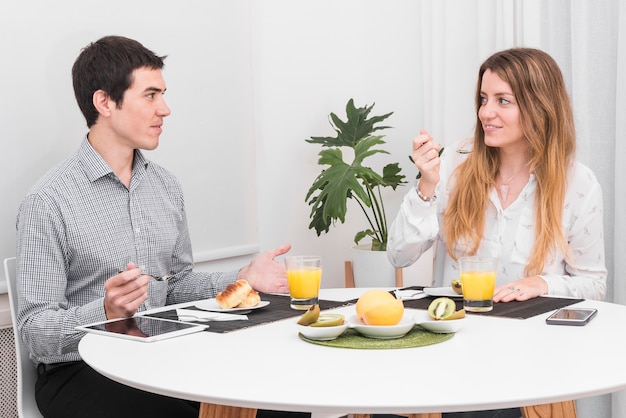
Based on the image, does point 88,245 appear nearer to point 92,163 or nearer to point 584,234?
point 92,163

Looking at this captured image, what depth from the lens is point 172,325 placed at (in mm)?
1579

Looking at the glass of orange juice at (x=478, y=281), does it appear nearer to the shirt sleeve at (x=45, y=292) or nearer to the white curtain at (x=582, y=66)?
the shirt sleeve at (x=45, y=292)

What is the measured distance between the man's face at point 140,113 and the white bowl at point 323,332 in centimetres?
96

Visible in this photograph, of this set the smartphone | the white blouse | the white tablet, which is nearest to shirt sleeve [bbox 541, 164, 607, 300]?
the white blouse

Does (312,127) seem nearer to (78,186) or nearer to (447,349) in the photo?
(78,186)

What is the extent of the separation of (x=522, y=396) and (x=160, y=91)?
150 centimetres

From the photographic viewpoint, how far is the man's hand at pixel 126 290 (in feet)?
5.23

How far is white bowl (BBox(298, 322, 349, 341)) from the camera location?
55.3 inches

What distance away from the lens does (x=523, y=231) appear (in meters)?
2.21

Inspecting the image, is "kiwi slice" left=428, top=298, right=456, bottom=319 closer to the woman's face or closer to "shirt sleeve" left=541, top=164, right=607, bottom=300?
"shirt sleeve" left=541, top=164, right=607, bottom=300

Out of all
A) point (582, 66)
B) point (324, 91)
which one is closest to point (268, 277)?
point (582, 66)

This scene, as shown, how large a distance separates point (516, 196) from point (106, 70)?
1.23 m

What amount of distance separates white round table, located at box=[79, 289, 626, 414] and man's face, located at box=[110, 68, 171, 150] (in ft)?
2.52

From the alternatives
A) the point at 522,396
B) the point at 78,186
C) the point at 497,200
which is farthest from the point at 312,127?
the point at 522,396
